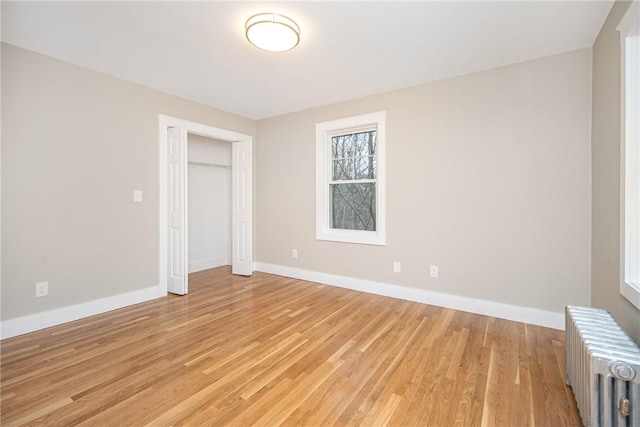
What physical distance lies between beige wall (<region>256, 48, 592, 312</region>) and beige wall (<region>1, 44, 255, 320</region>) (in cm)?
243

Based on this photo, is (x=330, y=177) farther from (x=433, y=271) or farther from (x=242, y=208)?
(x=433, y=271)

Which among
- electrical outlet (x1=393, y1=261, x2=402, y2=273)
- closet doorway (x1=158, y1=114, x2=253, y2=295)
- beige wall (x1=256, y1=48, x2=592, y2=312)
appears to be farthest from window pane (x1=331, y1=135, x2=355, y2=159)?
closet doorway (x1=158, y1=114, x2=253, y2=295)

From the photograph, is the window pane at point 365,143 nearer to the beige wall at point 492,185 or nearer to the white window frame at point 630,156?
the beige wall at point 492,185

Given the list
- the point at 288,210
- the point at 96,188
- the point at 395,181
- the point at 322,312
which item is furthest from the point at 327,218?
the point at 96,188

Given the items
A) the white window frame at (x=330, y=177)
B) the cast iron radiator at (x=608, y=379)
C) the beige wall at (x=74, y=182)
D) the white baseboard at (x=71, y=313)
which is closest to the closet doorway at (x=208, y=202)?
the beige wall at (x=74, y=182)

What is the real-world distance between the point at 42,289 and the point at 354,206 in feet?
11.2

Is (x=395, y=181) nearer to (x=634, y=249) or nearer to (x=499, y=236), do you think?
(x=499, y=236)

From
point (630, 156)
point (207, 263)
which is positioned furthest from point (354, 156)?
point (207, 263)

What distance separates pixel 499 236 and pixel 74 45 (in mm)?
4283

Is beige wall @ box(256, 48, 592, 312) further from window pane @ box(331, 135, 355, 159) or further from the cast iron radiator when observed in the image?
the cast iron radiator

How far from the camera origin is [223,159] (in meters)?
5.14

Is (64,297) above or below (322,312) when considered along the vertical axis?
above

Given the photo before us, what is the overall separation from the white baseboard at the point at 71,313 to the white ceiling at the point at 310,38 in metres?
2.38

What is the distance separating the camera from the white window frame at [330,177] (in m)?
3.51
